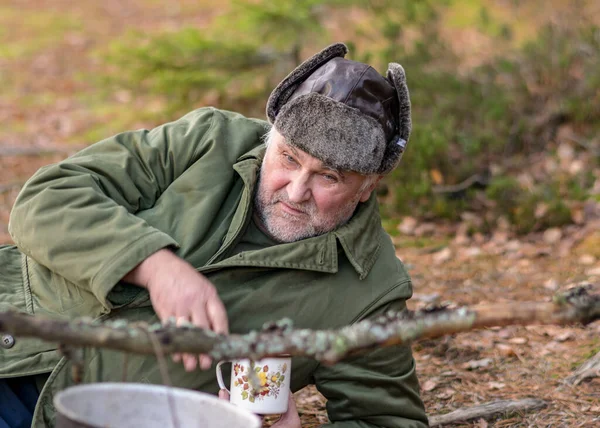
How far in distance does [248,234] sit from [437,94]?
420cm

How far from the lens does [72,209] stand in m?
2.93

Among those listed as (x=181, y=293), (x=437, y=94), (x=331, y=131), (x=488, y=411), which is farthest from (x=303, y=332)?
(x=437, y=94)

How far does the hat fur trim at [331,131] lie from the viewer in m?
3.03

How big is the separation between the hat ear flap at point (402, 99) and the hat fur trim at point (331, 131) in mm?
198

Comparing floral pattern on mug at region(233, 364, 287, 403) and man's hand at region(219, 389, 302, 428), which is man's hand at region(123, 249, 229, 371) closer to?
floral pattern on mug at region(233, 364, 287, 403)

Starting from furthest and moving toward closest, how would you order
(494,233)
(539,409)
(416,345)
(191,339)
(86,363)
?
(494,233)
(416,345)
(539,409)
(86,363)
(191,339)

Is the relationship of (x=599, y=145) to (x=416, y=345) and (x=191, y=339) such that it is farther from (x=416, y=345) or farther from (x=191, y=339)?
(x=191, y=339)

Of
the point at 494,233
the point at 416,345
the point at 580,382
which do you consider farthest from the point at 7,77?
the point at 580,382

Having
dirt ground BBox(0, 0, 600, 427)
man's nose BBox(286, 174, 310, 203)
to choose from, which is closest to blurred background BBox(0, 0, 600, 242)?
dirt ground BBox(0, 0, 600, 427)

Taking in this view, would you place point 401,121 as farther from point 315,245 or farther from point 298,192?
point 315,245

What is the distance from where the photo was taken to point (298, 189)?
10.2 ft

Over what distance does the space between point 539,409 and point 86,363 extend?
6.71ft

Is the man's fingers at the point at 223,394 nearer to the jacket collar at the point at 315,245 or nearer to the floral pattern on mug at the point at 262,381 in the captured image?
the floral pattern on mug at the point at 262,381

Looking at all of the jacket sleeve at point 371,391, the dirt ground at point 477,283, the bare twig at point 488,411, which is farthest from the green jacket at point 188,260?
the dirt ground at point 477,283
